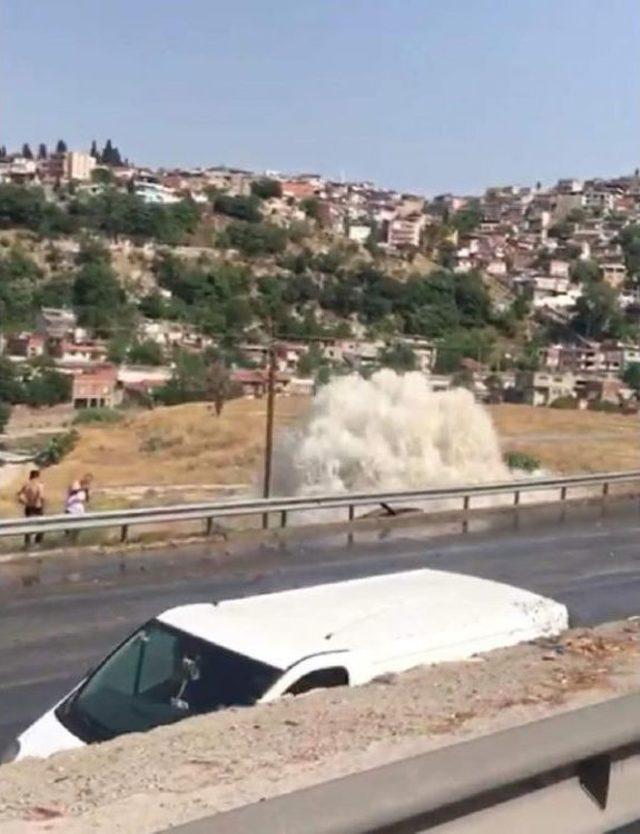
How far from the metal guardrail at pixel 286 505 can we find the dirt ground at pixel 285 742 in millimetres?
13063

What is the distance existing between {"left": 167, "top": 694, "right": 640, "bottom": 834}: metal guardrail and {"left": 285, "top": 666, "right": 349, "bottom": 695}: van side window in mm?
2477

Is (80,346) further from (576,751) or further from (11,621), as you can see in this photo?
(576,751)

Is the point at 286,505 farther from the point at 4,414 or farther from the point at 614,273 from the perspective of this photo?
the point at 614,273

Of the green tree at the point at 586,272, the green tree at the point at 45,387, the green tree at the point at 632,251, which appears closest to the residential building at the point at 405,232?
the green tree at the point at 586,272

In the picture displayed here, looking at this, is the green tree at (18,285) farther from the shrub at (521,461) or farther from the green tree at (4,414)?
the shrub at (521,461)

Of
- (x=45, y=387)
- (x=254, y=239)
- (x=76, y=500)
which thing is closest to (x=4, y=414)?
(x=45, y=387)

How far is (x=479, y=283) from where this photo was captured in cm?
9038

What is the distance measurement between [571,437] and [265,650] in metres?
40.5

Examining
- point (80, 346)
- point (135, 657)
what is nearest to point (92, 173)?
point (80, 346)

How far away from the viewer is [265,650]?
658 centimetres

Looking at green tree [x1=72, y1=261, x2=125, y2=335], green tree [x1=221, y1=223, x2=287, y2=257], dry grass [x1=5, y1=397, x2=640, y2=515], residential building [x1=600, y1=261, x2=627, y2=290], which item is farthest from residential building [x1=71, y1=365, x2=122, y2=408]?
green tree [x1=221, y1=223, x2=287, y2=257]

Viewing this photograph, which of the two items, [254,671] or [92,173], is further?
[92,173]

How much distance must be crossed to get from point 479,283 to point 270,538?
70147 millimetres

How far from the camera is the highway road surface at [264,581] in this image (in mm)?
12109
